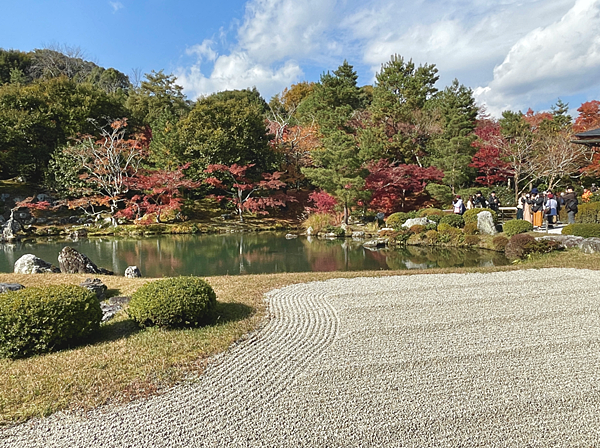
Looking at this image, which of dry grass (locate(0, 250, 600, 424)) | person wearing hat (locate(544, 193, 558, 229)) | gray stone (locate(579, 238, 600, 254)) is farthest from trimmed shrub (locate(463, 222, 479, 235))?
dry grass (locate(0, 250, 600, 424))

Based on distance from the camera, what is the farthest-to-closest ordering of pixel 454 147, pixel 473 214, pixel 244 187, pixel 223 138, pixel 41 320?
pixel 223 138 < pixel 244 187 < pixel 454 147 < pixel 473 214 < pixel 41 320

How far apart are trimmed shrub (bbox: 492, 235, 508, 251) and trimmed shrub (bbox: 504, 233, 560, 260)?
1.32 metres

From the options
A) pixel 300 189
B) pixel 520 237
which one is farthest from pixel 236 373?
pixel 300 189

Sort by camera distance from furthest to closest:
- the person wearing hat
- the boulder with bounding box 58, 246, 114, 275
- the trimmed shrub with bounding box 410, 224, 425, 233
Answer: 1. the trimmed shrub with bounding box 410, 224, 425, 233
2. the person wearing hat
3. the boulder with bounding box 58, 246, 114, 275

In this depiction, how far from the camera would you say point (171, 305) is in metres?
4.36

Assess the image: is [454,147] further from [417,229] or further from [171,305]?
[171,305]

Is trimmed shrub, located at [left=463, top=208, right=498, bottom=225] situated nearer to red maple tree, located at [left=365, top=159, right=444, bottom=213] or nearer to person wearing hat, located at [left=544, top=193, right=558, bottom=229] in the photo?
person wearing hat, located at [left=544, top=193, right=558, bottom=229]

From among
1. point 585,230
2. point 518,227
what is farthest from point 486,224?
point 585,230

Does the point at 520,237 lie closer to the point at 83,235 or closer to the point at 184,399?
the point at 184,399

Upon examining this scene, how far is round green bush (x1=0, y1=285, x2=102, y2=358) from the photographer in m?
3.68

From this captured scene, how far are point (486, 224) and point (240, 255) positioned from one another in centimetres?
913

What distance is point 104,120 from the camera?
2191 centimetres

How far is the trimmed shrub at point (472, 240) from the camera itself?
1373 centimetres

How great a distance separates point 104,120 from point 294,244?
1451 centimetres
